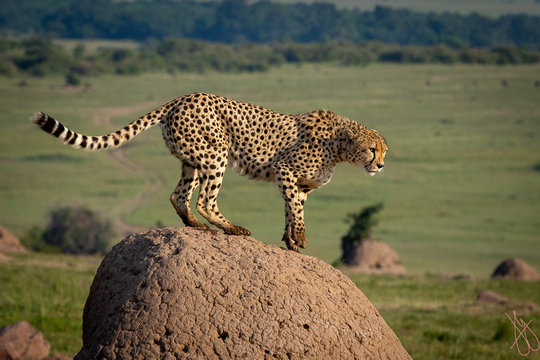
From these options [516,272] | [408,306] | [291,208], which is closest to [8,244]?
[408,306]

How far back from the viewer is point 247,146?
8.55 metres

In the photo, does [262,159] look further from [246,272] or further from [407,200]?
[407,200]

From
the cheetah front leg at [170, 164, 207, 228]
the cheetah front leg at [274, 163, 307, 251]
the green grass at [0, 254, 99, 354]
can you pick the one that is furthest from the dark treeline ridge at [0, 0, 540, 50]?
the cheetah front leg at [170, 164, 207, 228]

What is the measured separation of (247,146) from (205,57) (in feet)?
294

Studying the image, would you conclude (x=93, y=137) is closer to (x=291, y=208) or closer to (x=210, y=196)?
(x=210, y=196)

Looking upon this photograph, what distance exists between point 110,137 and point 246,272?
1.91 m

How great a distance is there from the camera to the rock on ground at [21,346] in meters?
11.7

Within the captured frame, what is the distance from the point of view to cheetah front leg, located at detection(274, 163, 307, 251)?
325 inches

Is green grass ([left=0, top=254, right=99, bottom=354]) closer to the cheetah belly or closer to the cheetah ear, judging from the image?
the cheetah belly

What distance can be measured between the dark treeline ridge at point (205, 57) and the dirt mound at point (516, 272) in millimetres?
65401

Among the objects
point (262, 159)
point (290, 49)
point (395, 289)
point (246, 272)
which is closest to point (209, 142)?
point (262, 159)

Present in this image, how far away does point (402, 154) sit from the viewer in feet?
188

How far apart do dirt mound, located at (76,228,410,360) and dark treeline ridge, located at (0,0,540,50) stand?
128m

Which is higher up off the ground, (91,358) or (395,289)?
(91,358)
